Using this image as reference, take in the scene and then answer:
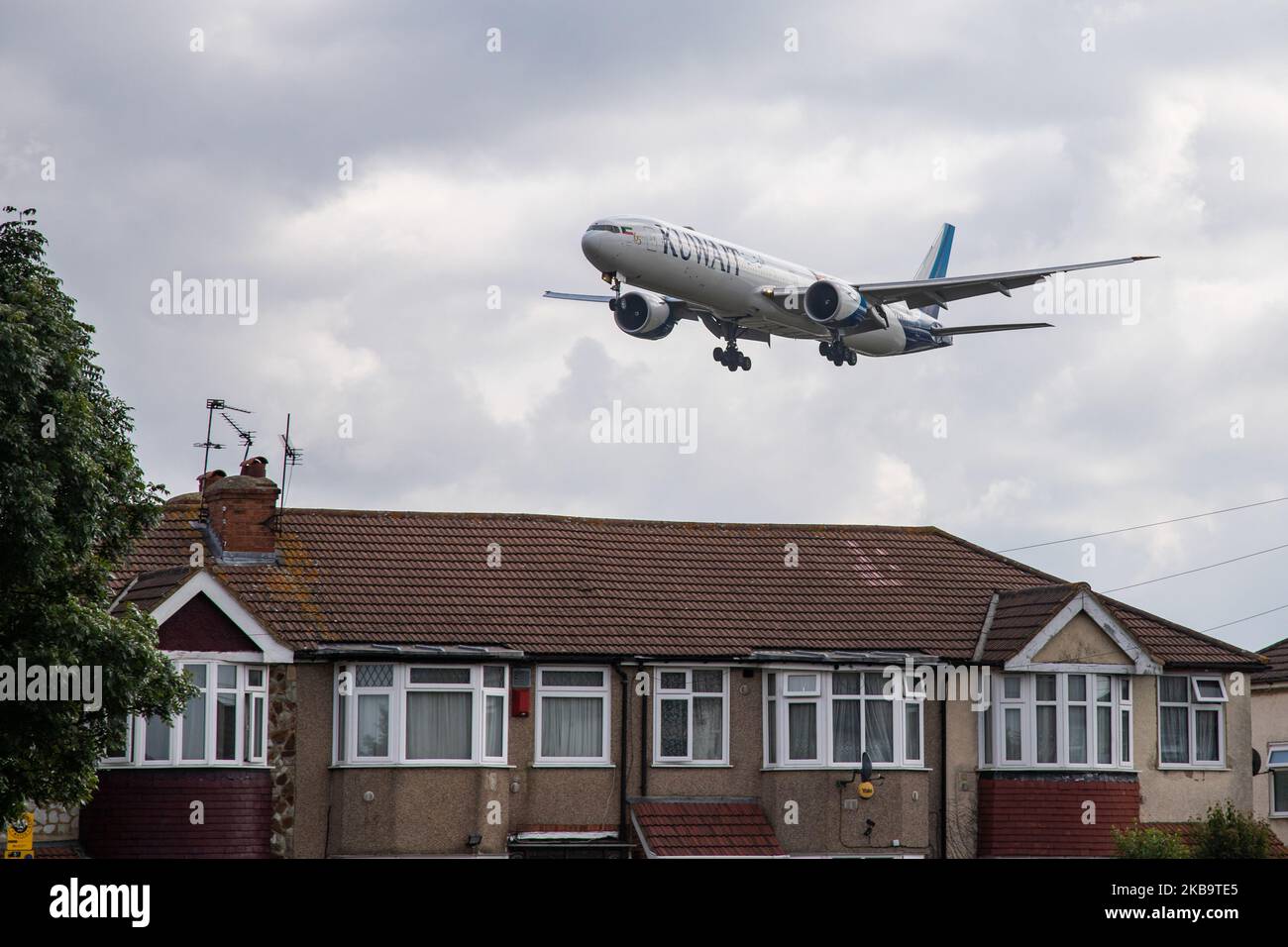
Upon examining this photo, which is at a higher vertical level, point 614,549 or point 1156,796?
point 614,549

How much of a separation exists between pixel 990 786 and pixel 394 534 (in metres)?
10.8

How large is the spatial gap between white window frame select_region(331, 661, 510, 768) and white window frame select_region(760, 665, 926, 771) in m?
4.40

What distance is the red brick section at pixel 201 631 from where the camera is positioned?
29406 millimetres

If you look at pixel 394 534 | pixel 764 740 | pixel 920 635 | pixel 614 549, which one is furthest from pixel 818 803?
pixel 394 534

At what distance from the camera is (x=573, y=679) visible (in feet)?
104

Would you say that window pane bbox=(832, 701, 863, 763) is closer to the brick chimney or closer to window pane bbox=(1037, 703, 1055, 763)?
window pane bbox=(1037, 703, 1055, 763)

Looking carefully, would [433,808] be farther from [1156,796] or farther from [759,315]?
[759,315]

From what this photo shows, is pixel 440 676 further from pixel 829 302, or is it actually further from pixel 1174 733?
pixel 829 302

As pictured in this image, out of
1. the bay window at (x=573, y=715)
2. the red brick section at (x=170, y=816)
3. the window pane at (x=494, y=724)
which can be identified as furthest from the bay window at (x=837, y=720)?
the red brick section at (x=170, y=816)

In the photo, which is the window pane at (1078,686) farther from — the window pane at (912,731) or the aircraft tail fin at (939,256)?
the aircraft tail fin at (939,256)

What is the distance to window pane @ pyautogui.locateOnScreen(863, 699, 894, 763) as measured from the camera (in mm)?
32312
